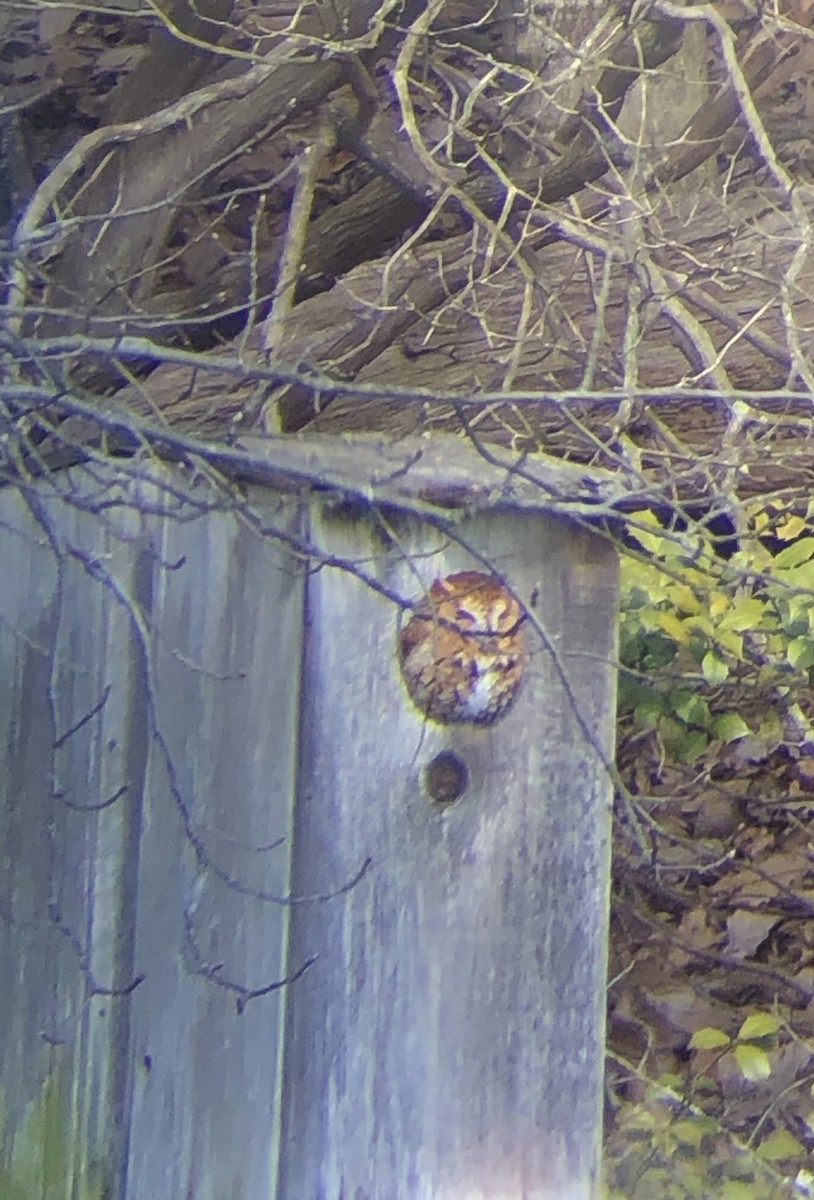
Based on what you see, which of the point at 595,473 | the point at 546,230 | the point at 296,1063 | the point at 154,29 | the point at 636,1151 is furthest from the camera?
the point at 154,29

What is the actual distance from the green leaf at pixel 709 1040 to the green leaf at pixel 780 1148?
28 cm

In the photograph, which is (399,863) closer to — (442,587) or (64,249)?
(442,587)

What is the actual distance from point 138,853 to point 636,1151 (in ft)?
4.70

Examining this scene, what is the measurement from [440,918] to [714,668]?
1383mm

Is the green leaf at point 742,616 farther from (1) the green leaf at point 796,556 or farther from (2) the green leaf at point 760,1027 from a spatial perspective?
(2) the green leaf at point 760,1027

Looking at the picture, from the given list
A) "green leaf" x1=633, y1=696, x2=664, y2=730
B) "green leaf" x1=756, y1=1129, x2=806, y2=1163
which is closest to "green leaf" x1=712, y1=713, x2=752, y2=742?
"green leaf" x1=633, y1=696, x2=664, y2=730

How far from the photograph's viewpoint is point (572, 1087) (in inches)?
73.5

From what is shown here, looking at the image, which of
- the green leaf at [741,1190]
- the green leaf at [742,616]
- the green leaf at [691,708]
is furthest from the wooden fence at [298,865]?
the green leaf at [691,708]

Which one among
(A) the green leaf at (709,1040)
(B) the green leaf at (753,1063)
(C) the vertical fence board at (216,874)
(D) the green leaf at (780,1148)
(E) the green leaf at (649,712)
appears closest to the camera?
(C) the vertical fence board at (216,874)

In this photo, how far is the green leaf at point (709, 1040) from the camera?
3.32m

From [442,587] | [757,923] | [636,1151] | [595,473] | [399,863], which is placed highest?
[595,473]

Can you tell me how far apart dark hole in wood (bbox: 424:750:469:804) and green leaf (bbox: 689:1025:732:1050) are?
5.64 ft

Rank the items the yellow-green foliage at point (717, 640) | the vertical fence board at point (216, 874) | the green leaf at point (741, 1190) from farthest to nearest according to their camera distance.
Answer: the yellow-green foliage at point (717, 640) < the green leaf at point (741, 1190) < the vertical fence board at point (216, 874)

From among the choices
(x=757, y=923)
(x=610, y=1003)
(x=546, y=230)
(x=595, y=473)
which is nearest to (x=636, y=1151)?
(x=610, y=1003)
